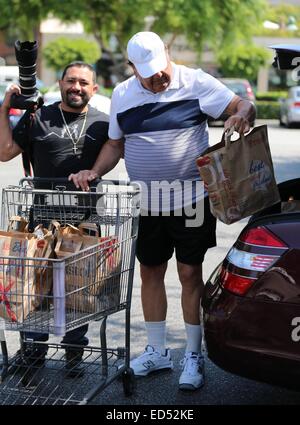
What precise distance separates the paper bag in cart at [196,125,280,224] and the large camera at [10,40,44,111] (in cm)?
119

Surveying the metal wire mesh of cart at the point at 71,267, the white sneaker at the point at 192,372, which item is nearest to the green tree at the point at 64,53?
the metal wire mesh of cart at the point at 71,267

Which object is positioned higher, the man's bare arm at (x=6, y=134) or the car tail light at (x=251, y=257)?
the man's bare arm at (x=6, y=134)

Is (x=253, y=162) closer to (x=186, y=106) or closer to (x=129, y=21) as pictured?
(x=186, y=106)

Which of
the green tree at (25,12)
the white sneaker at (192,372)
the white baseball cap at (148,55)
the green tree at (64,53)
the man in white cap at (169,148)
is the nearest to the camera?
the white baseball cap at (148,55)

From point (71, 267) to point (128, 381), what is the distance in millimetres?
934

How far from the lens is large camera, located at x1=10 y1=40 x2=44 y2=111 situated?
171 inches

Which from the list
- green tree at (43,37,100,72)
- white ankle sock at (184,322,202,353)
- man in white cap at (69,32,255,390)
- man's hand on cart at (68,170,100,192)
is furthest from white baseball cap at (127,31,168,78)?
green tree at (43,37,100,72)

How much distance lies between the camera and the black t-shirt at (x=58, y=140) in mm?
4445

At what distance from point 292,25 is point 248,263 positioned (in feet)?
178

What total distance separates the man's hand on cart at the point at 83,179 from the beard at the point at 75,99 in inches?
19.7

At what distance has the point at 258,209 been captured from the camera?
4.06 m

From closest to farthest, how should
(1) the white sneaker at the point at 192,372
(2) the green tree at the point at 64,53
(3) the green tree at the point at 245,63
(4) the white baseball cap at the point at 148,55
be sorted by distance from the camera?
(4) the white baseball cap at the point at 148,55
(1) the white sneaker at the point at 192,372
(2) the green tree at the point at 64,53
(3) the green tree at the point at 245,63

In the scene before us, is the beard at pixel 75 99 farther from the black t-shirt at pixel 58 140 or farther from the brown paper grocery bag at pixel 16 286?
the brown paper grocery bag at pixel 16 286

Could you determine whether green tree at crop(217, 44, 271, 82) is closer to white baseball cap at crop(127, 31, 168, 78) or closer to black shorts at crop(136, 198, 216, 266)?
black shorts at crop(136, 198, 216, 266)
